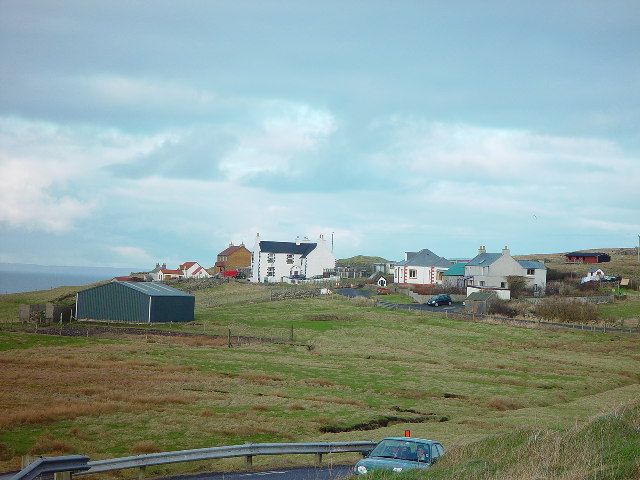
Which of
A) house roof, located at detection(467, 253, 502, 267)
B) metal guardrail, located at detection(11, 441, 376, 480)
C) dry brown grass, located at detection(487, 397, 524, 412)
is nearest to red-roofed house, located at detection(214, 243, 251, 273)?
house roof, located at detection(467, 253, 502, 267)

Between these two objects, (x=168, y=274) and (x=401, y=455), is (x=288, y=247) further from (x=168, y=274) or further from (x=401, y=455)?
(x=401, y=455)

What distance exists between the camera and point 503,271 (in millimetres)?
117250

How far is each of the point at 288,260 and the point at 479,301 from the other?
64344 mm

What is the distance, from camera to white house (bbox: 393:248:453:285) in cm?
13662

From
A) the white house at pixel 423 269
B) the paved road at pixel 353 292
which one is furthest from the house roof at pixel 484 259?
the paved road at pixel 353 292

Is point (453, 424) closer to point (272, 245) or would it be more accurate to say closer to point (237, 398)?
point (237, 398)

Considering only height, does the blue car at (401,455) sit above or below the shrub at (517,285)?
below

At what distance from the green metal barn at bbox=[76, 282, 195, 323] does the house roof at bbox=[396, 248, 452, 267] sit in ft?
200

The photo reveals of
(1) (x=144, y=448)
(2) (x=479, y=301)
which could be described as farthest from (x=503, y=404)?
(2) (x=479, y=301)

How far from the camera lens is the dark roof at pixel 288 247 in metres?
155

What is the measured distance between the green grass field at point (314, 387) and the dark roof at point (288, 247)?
69.6m

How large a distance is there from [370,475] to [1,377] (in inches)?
1287


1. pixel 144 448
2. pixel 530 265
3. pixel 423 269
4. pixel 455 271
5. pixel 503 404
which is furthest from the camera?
pixel 423 269

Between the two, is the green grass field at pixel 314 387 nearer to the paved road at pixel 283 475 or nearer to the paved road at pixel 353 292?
the paved road at pixel 283 475
